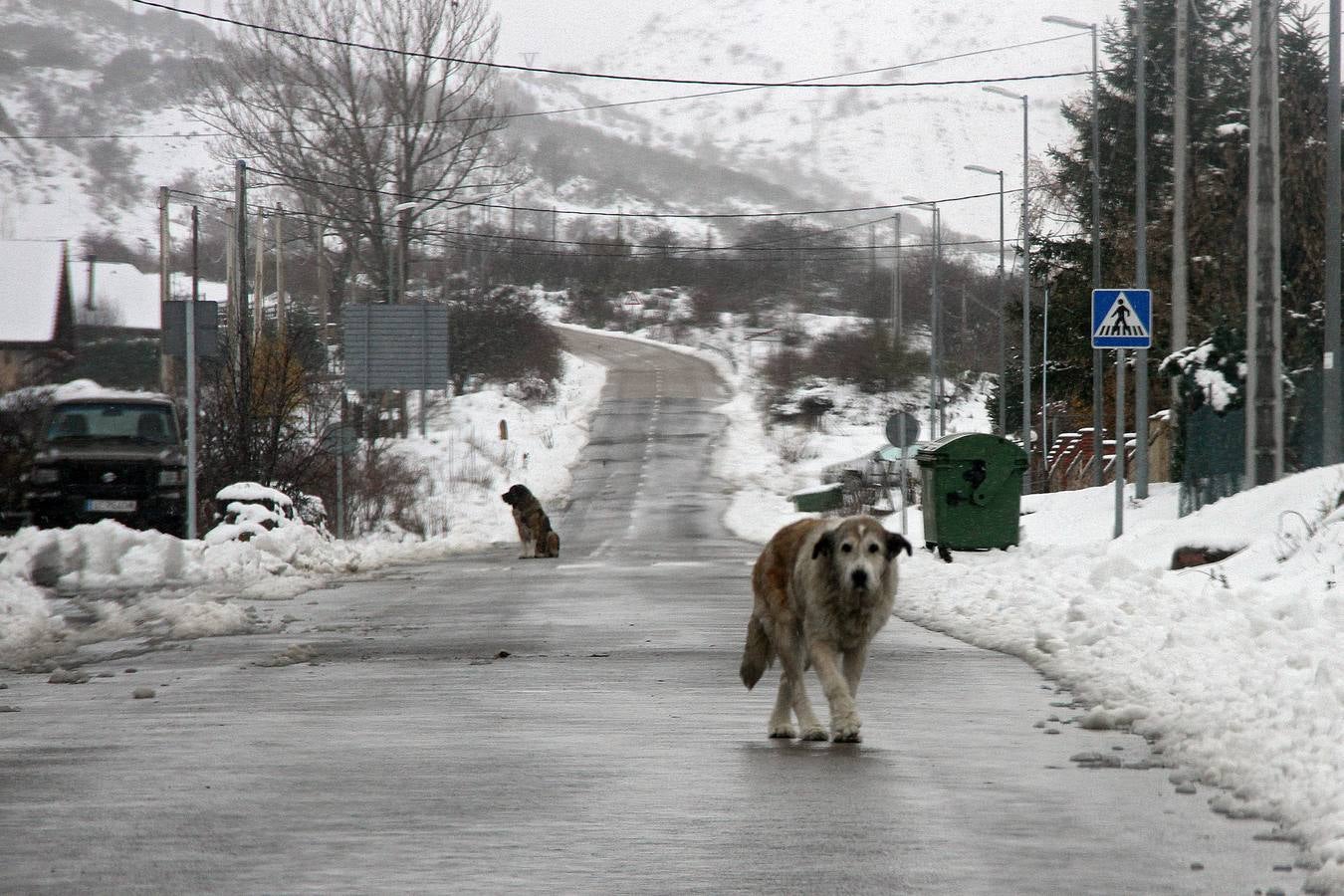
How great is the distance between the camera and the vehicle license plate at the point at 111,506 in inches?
1230

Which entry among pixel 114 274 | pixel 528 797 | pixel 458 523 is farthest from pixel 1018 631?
pixel 114 274

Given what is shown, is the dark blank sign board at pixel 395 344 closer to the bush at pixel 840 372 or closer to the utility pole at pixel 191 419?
the bush at pixel 840 372

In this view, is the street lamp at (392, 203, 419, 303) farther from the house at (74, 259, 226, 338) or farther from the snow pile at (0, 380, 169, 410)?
the snow pile at (0, 380, 169, 410)

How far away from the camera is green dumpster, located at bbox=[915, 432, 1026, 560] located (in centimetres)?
2903

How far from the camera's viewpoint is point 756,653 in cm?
1070

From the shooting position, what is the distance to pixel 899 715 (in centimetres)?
1114

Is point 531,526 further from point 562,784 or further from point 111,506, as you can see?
point 562,784

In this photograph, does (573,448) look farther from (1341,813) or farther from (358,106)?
(1341,813)

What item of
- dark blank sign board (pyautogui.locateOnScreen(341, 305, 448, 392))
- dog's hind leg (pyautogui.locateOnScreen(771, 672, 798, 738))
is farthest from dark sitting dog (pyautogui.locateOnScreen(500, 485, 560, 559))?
dark blank sign board (pyautogui.locateOnScreen(341, 305, 448, 392))

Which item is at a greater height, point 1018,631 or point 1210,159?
point 1210,159

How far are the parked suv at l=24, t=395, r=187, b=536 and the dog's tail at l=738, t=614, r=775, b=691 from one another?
22366 millimetres

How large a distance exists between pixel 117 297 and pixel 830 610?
10451cm

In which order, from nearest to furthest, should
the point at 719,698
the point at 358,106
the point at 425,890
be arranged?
the point at 425,890 → the point at 719,698 → the point at 358,106

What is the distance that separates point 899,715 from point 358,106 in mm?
67312
